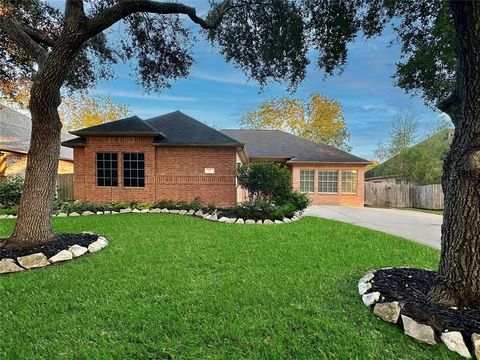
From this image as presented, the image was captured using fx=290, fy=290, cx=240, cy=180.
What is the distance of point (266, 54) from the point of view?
286 inches

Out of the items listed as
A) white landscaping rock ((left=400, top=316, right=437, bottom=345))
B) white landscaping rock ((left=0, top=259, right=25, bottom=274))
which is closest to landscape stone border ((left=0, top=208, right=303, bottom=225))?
white landscaping rock ((left=0, top=259, right=25, bottom=274))

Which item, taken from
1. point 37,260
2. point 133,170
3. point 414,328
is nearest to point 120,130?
point 133,170

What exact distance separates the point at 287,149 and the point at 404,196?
7.90 metres

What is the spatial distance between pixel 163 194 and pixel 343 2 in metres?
10.2

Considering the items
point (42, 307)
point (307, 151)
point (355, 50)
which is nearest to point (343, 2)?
point (355, 50)

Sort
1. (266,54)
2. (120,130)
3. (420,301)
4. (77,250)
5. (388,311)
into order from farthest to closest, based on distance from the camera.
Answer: (120,130), (266,54), (77,250), (420,301), (388,311)

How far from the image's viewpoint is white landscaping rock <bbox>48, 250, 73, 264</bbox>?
15.9 feet

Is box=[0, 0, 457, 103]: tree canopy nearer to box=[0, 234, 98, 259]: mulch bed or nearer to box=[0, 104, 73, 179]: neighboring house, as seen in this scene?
box=[0, 234, 98, 259]: mulch bed

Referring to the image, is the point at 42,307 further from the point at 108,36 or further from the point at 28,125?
the point at 28,125

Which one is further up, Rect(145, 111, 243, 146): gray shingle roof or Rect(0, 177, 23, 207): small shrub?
Rect(145, 111, 243, 146): gray shingle roof

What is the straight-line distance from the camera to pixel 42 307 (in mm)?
3129

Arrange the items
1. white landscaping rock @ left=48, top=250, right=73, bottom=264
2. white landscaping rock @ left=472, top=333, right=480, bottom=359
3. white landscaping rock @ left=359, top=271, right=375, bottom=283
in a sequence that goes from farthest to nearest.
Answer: white landscaping rock @ left=48, top=250, right=73, bottom=264 < white landscaping rock @ left=359, top=271, right=375, bottom=283 < white landscaping rock @ left=472, top=333, right=480, bottom=359

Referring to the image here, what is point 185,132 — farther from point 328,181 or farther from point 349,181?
point 349,181

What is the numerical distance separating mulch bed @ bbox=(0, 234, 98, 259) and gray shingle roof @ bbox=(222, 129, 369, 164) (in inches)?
521
